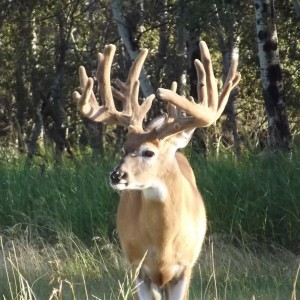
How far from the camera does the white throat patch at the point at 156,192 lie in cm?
707

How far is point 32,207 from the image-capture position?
11359mm

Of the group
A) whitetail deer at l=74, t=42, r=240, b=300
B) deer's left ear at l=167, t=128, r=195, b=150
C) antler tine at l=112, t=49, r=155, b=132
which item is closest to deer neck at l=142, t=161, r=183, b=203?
whitetail deer at l=74, t=42, r=240, b=300

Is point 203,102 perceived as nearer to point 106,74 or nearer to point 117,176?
point 106,74

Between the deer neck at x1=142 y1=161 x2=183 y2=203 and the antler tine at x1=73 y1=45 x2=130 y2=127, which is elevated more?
the antler tine at x1=73 y1=45 x2=130 y2=127

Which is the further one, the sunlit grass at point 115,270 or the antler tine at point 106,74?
the sunlit grass at point 115,270

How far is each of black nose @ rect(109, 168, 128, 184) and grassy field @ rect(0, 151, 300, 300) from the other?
1727 mm

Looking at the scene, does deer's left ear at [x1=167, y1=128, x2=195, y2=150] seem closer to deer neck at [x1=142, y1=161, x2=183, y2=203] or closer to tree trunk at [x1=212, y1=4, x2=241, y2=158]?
deer neck at [x1=142, y1=161, x2=183, y2=203]

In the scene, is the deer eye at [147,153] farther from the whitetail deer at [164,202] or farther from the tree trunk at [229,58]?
the tree trunk at [229,58]

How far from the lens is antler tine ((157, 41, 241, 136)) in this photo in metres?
7.17

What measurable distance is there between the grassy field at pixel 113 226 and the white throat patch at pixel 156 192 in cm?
129

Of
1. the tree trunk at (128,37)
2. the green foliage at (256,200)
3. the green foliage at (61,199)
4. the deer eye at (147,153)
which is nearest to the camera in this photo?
the deer eye at (147,153)

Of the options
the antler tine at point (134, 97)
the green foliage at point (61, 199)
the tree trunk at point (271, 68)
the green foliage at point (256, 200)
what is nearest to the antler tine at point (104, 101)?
the antler tine at point (134, 97)

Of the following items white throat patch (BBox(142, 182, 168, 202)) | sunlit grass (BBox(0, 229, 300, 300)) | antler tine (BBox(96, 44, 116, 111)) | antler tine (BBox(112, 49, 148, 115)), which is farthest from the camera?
sunlit grass (BBox(0, 229, 300, 300))

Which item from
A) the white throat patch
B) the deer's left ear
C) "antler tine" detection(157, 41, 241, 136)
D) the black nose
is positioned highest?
"antler tine" detection(157, 41, 241, 136)
